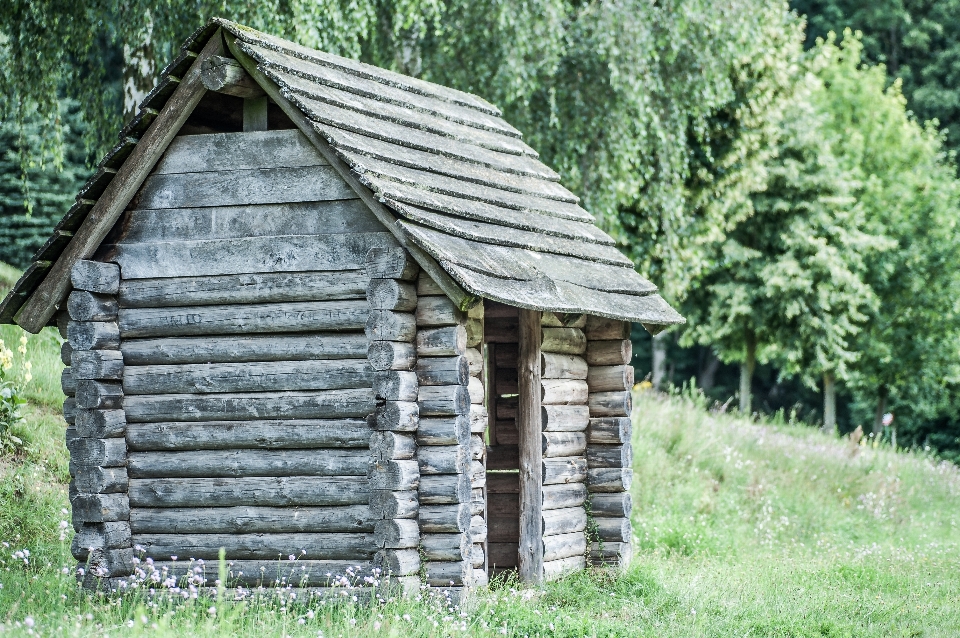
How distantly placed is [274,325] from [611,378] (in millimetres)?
3512

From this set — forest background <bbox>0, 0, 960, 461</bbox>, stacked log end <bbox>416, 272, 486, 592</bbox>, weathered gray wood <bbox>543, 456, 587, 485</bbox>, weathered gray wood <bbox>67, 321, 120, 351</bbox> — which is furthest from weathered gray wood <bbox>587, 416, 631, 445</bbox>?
forest background <bbox>0, 0, 960, 461</bbox>

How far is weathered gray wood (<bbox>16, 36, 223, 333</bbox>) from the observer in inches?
338

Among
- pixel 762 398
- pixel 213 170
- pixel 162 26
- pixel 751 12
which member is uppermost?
pixel 751 12

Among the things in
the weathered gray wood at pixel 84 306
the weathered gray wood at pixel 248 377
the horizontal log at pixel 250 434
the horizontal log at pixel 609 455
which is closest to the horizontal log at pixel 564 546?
the horizontal log at pixel 609 455

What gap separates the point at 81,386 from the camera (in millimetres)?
8648

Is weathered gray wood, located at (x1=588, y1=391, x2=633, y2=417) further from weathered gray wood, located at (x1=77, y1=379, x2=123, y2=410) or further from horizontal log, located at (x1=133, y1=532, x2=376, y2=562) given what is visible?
weathered gray wood, located at (x1=77, y1=379, x2=123, y2=410)

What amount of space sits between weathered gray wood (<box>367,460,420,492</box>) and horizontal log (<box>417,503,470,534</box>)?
22 cm

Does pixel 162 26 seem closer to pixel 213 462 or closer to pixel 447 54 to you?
pixel 447 54

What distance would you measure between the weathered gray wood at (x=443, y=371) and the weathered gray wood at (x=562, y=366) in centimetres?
182

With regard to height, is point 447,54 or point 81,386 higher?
point 447,54

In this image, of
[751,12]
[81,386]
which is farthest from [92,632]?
[751,12]

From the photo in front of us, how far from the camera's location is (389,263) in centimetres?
802

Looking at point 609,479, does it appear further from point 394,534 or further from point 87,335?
point 87,335

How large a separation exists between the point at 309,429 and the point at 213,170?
6.84 feet
